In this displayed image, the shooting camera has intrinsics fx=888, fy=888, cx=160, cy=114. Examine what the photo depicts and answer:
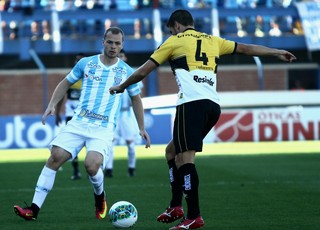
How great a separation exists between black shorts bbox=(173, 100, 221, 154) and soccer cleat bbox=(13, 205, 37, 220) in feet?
6.24

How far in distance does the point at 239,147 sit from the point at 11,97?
13.7 meters

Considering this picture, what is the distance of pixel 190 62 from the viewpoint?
8820 millimetres

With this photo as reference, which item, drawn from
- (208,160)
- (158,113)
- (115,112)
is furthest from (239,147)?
(115,112)

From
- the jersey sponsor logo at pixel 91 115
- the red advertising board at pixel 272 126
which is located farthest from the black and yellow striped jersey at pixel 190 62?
the red advertising board at pixel 272 126

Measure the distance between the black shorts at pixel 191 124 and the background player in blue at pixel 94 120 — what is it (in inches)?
40.0

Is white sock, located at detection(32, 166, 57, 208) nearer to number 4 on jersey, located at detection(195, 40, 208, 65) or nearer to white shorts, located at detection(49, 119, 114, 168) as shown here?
white shorts, located at detection(49, 119, 114, 168)

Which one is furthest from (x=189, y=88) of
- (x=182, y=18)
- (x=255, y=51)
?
(x=255, y=51)

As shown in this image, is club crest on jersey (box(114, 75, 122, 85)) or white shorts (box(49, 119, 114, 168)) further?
club crest on jersey (box(114, 75, 122, 85))

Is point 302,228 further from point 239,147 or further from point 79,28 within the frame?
point 79,28

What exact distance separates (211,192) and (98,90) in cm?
374

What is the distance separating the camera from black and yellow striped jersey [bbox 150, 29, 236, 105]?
28.8 ft

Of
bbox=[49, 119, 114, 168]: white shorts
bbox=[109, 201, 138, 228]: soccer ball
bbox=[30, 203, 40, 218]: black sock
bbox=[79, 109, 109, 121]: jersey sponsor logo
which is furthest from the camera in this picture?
bbox=[79, 109, 109, 121]: jersey sponsor logo

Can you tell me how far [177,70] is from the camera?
29.2 ft

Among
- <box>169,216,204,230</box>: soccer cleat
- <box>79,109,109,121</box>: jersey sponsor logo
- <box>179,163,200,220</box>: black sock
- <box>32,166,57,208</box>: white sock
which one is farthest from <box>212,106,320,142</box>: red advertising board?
<box>169,216,204,230</box>: soccer cleat
